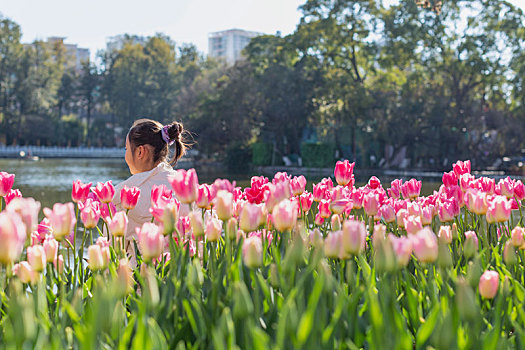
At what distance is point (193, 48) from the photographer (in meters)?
59.8

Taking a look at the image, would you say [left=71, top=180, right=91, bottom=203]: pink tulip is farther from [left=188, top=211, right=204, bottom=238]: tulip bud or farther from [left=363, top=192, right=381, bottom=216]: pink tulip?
[left=363, top=192, right=381, bottom=216]: pink tulip

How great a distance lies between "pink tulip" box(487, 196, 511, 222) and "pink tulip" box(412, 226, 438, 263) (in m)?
0.66

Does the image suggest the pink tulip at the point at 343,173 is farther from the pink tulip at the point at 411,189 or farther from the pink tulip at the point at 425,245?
the pink tulip at the point at 425,245

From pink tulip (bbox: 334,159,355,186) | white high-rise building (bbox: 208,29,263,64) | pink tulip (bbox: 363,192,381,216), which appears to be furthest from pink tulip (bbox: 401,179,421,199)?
white high-rise building (bbox: 208,29,263,64)

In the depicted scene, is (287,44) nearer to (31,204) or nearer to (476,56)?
(476,56)

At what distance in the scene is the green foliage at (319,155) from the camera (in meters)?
26.5

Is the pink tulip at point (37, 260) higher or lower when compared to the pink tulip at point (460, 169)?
lower

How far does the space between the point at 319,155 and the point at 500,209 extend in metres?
24.6

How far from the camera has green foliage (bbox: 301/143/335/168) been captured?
26.5 meters

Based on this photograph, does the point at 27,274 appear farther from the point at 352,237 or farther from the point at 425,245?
the point at 425,245

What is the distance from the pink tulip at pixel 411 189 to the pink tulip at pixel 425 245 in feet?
4.50

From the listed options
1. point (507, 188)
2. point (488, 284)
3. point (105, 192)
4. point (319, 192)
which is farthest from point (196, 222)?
point (507, 188)

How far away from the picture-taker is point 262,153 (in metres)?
28.1

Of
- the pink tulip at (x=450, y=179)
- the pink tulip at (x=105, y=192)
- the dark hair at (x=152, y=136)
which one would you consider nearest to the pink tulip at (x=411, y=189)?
the pink tulip at (x=450, y=179)
